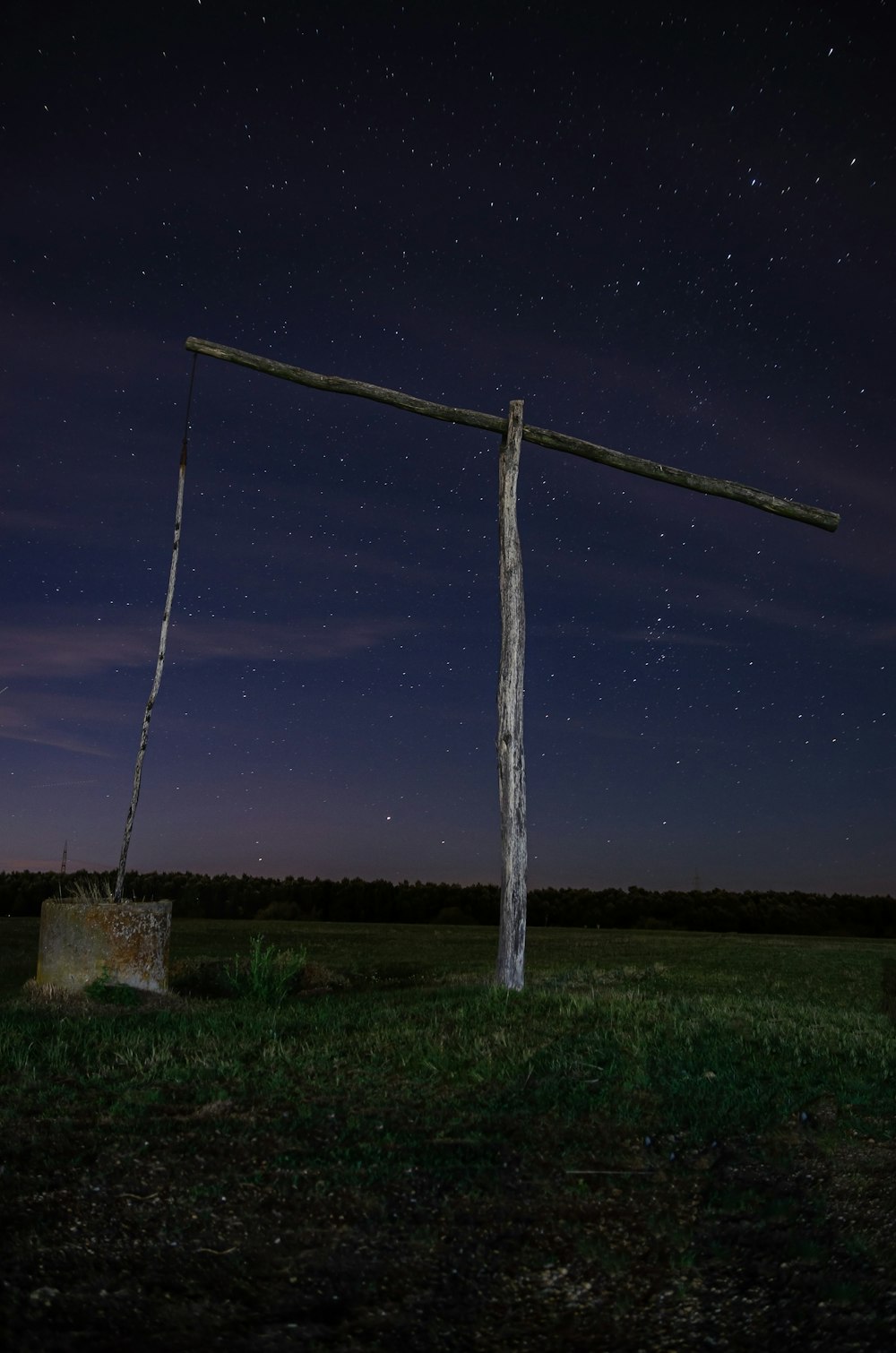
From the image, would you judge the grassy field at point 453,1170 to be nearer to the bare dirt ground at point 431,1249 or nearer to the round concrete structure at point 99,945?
the bare dirt ground at point 431,1249

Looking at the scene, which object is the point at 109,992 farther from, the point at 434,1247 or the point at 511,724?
the point at 434,1247

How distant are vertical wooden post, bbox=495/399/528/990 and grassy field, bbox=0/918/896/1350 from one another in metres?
1.01

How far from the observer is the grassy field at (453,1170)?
3441 millimetres

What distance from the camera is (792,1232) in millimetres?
4176

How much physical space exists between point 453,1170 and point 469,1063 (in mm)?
1725

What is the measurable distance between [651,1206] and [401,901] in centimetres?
1977

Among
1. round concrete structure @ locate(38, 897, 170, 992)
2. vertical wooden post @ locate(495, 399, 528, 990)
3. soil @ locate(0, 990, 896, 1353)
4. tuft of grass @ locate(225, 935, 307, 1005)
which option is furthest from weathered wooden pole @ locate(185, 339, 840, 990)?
soil @ locate(0, 990, 896, 1353)

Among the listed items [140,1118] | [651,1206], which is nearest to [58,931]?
[140,1118]

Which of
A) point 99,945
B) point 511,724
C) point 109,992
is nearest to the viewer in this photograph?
point 109,992

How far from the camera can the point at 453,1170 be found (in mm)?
4777

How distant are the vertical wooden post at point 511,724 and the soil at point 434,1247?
184 inches

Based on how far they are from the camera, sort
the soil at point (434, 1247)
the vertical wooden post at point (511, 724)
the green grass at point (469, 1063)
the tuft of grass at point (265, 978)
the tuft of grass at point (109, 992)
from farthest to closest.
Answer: the vertical wooden post at point (511, 724), the tuft of grass at point (265, 978), the tuft of grass at point (109, 992), the green grass at point (469, 1063), the soil at point (434, 1247)

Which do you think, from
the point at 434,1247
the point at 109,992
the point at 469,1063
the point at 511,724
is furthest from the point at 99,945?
the point at 434,1247

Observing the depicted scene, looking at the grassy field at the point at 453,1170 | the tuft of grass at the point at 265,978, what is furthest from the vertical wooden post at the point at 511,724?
the tuft of grass at the point at 265,978
